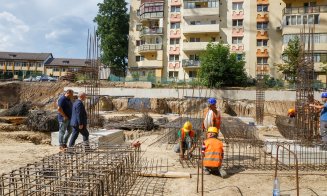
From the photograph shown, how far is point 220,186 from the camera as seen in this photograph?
6.19m

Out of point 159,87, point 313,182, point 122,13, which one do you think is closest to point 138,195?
point 313,182

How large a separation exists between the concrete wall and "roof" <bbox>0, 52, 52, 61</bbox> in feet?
154

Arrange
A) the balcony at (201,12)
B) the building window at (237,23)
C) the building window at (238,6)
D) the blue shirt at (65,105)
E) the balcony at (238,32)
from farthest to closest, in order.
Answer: the balcony at (201,12)
the building window at (238,6)
the building window at (237,23)
the balcony at (238,32)
the blue shirt at (65,105)

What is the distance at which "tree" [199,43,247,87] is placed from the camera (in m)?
32.7

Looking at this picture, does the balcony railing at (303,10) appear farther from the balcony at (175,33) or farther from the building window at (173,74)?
the building window at (173,74)

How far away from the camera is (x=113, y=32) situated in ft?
152

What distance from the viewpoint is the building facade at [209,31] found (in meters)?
36.6

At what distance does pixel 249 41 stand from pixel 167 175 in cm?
3603

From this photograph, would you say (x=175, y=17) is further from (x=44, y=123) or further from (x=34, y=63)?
(x=34, y=63)

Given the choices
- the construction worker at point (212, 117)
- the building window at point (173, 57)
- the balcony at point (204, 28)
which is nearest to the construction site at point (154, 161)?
the construction worker at point (212, 117)

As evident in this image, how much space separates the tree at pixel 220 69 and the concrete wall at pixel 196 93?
1387mm

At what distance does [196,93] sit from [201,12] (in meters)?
14.8

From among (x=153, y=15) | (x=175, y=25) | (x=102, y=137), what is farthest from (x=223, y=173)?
(x=153, y=15)

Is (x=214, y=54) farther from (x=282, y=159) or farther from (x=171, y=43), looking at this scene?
(x=282, y=159)
